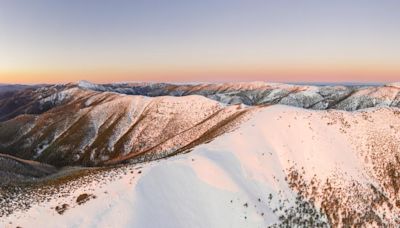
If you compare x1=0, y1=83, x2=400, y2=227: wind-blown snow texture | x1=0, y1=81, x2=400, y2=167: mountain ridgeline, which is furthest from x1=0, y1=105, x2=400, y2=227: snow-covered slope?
x1=0, y1=81, x2=400, y2=167: mountain ridgeline

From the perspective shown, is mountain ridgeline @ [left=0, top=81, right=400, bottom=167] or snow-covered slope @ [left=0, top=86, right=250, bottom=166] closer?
mountain ridgeline @ [left=0, top=81, right=400, bottom=167]

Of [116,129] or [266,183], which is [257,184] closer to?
[266,183]

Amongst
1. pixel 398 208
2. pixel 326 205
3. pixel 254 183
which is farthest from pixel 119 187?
pixel 398 208

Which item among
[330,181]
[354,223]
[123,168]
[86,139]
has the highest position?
[123,168]

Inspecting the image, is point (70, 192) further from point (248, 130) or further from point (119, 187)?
point (248, 130)

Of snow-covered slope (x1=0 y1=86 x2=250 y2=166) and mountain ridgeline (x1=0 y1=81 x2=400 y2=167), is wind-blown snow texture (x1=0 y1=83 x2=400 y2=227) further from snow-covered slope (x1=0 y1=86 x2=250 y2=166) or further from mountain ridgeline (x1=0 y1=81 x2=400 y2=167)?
snow-covered slope (x1=0 y1=86 x2=250 y2=166)

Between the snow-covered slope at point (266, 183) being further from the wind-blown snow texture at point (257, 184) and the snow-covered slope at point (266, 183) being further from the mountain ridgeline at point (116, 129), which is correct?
the mountain ridgeline at point (116, 129)
